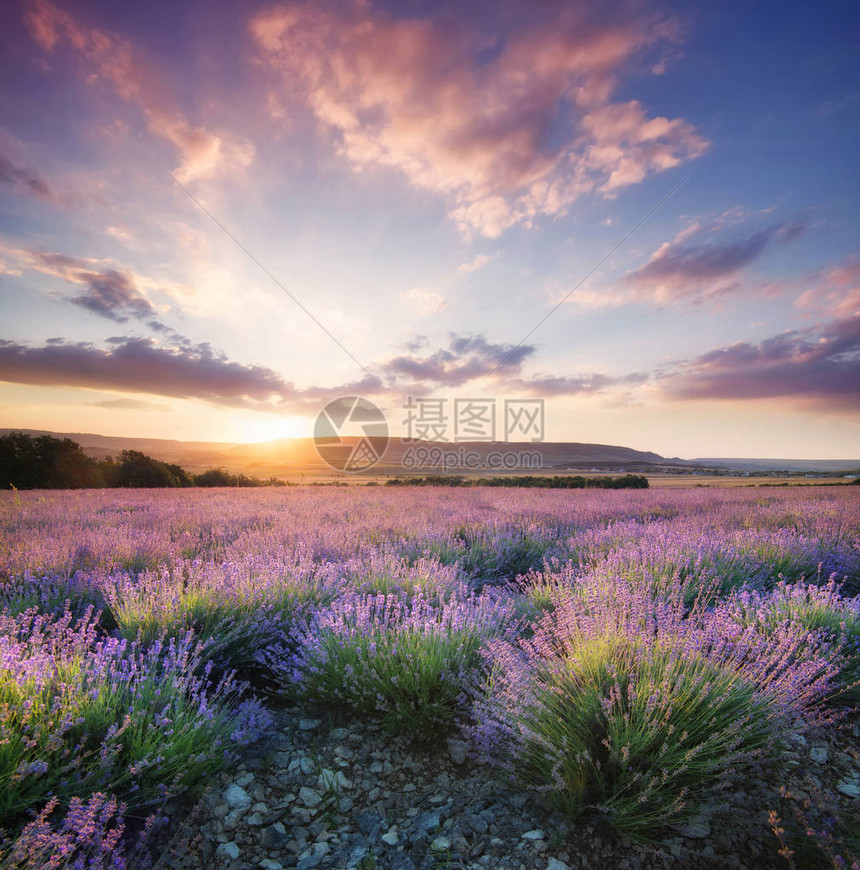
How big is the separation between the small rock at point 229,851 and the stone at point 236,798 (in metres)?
0.17

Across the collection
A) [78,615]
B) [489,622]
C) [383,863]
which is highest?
[489,622]

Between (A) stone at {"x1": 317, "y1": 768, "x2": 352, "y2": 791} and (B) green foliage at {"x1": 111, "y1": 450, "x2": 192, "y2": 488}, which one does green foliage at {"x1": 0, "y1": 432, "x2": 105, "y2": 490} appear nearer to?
(B) green foliage at {"x1": 111, "y1": 450, "x2": 192, "y2": 488}

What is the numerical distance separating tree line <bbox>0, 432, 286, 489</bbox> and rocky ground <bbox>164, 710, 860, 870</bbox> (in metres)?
21.8

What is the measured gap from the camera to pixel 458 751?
2.47 meters

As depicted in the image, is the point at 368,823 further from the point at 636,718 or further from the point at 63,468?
the point at 63,468

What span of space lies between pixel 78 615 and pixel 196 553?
1858 mm

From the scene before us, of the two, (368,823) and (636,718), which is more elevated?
(636,718)

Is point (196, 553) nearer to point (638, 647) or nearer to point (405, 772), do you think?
point (405, 772)

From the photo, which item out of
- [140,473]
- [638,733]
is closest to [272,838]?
[638,733]

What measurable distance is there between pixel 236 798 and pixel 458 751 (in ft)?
3.57

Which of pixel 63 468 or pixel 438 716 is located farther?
pixel 63 468

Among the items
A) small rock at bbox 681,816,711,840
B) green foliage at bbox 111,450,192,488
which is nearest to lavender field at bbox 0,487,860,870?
small rock at bbox 681,816,711,840

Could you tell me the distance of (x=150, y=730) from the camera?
6.77 feet

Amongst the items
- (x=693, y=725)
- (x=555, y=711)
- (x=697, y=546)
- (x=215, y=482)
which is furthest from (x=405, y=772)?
(x=215, y=482)
